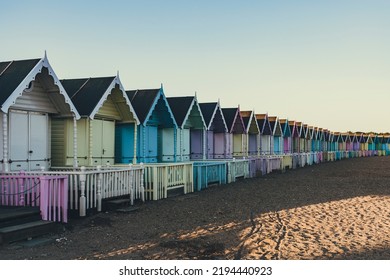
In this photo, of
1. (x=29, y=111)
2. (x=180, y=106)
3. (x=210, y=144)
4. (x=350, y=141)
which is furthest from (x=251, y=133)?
(x=350, y=141)

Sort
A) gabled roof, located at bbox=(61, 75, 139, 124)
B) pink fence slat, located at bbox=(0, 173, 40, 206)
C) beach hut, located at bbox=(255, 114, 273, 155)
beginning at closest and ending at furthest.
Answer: pink fence slat, located at bbox=(0, 173, 40, 206) → gabled roof, located at bbox=(61, 75, 139, 124) → beach hut, located at bbox=(255, 114, 273, 155)

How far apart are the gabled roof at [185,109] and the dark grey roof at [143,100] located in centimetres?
288

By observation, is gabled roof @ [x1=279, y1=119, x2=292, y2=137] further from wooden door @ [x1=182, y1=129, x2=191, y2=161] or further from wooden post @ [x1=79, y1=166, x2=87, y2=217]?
wooden post @ [x1=79, y1=166, x2=87, y2=217]

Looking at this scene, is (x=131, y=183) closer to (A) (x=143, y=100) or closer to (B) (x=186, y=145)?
(A) (x=143, y=100)

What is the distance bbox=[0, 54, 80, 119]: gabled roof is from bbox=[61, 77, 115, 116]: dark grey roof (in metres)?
1.69

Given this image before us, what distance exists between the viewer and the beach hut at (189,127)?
21.9m

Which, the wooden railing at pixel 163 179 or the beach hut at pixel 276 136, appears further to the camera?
the beach hut at pixel 276 136

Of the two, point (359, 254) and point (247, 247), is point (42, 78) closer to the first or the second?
point (247, 247)

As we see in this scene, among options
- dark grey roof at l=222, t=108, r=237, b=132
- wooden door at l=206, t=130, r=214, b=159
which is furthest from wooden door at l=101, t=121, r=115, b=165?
dark grey roof at l=222, t=108, r=237, b=132

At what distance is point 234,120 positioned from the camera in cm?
2753

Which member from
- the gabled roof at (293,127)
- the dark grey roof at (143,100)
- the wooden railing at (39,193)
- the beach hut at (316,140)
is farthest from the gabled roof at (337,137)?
the wooden railing at (39,193)

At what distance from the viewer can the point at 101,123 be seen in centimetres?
1636

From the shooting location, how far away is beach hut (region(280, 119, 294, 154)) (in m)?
39.3

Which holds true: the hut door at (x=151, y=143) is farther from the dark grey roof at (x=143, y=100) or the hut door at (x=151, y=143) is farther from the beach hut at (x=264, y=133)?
the beach hut at (x=264, y=133)
